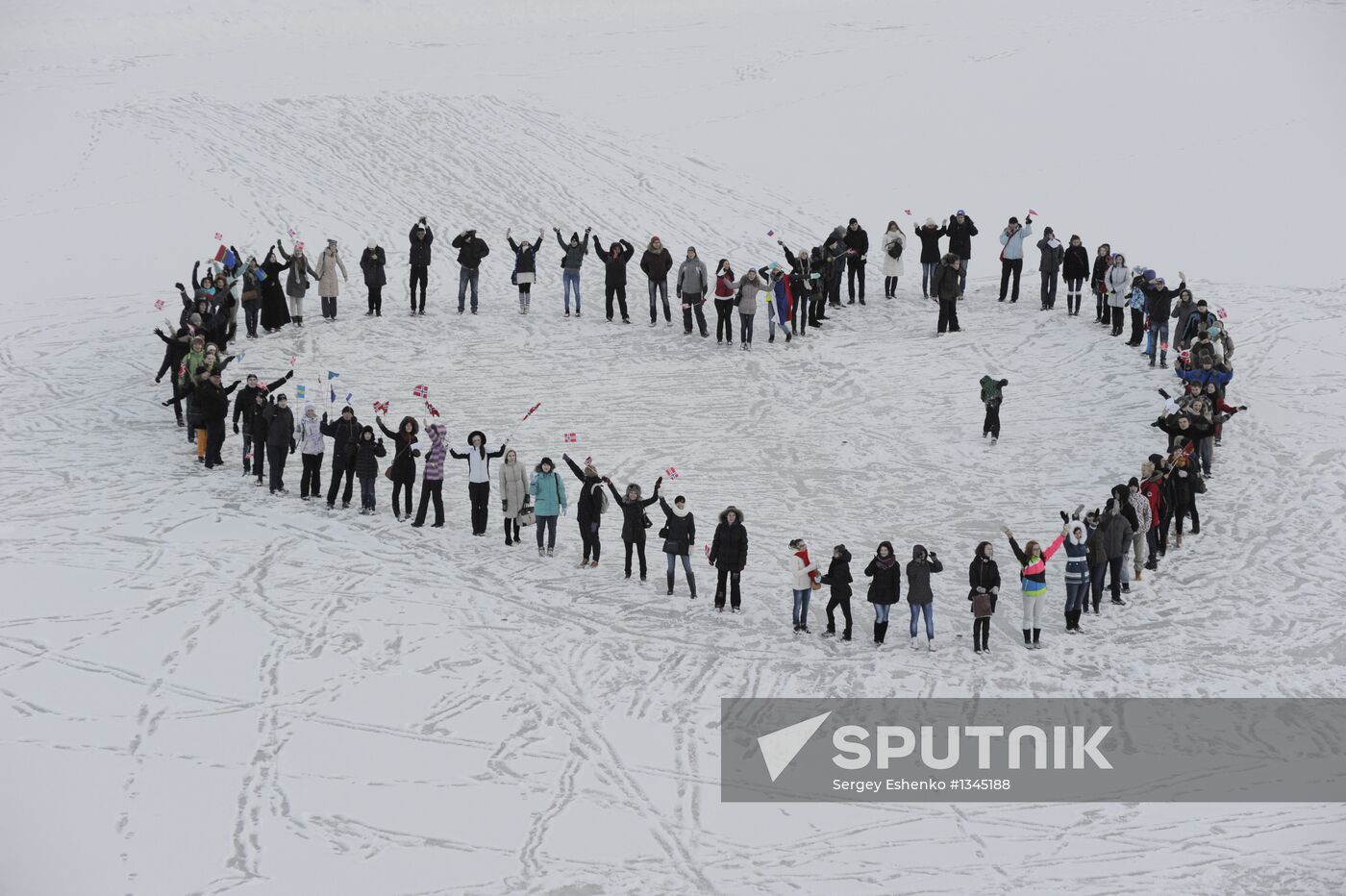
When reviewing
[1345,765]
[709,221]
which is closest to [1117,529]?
[1345,765]

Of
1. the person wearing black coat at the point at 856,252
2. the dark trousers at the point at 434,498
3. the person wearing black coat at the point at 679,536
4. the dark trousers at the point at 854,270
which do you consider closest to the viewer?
the person wearing black coat at the point at 679,536

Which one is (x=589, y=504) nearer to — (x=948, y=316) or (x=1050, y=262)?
(x=948, y=316)

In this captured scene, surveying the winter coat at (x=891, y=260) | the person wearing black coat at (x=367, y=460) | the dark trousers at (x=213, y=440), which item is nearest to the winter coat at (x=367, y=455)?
the person wearing black coat at (x=367, y=460)

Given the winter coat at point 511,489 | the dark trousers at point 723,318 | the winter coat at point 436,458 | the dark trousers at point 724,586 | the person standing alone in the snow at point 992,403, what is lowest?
the dark trousers at point 724,586

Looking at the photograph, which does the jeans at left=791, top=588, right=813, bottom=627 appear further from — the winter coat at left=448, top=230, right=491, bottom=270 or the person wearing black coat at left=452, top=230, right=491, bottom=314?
the winter coat at left=448, top=230, right=491, bottom=270

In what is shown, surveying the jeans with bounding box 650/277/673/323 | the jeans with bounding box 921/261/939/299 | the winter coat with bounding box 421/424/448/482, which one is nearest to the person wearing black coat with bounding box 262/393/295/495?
the winter coat with bounding box 421/424/448/482

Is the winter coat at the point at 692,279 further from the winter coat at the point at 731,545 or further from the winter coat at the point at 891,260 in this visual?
the winter coat at the point at 731,545
